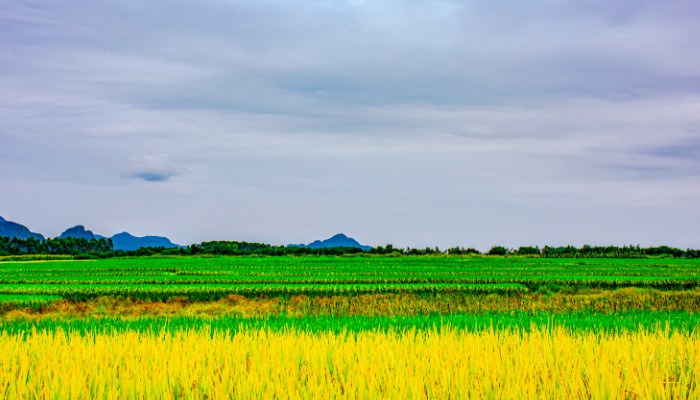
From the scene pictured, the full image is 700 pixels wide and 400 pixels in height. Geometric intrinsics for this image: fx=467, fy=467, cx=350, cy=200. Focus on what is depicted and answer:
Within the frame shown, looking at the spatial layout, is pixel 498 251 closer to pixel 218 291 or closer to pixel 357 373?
pixel 218 291

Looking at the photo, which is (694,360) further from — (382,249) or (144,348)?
(382,249)

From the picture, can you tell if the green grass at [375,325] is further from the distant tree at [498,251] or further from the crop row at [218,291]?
the distant tree at [498,251]

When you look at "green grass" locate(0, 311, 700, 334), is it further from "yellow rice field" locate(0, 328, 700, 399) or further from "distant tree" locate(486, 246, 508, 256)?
"distant tree" locate(486, 246, 508, 256)

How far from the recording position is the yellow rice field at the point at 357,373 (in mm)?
3043

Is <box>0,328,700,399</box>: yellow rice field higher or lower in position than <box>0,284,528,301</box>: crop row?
higher

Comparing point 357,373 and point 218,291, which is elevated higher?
point 357,373

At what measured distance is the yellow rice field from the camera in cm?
304

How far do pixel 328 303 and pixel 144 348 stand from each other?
42.6 feet

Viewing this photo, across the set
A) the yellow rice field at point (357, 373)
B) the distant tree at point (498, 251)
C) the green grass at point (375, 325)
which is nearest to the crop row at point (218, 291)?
the green grass at point (375, 325)

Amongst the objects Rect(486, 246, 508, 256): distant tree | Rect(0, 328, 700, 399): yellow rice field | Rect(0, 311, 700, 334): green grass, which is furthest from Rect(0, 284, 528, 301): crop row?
Rect(486, 246, 508, 256): distant tree

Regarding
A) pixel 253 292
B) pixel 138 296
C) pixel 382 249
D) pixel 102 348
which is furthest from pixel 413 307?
pixel 382 249

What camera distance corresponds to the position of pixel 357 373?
3301 millimetres

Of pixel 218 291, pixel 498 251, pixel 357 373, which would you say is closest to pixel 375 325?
pixel 357 373

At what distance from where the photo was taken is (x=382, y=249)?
57562 millimetres
